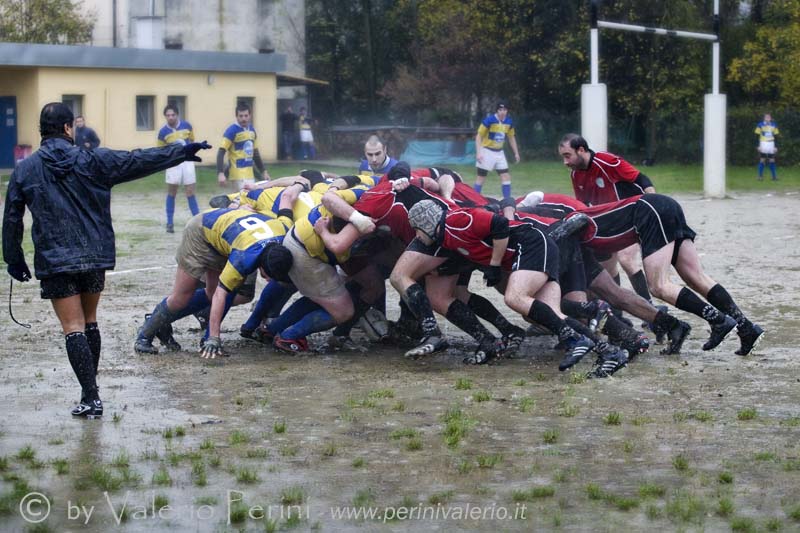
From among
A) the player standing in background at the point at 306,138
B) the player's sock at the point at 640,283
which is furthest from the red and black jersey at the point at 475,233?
the player standing in background at the point at 306,138

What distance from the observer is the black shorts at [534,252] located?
977 cm

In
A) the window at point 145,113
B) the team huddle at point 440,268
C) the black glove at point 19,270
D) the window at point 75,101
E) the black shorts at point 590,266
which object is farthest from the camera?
the window at point 145,113

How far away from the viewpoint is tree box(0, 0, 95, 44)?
51.4 meters

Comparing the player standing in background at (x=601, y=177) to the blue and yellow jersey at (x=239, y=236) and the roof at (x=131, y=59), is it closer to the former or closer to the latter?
the blue and yellow jersey at (x=239, y=236)

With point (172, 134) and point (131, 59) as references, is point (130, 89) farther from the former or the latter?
point (172, 134)

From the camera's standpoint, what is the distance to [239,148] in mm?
20641

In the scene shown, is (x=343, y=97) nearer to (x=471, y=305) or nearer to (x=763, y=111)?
(x=763, y=111)

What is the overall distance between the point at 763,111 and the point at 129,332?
3609cm

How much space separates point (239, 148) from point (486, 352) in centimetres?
1138

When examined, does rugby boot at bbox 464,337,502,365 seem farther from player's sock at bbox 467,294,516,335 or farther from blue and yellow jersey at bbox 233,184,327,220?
blue and yellow jersey at bbox 233,184,327,220

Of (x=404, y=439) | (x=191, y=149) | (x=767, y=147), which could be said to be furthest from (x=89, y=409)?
(x=767, y=147)

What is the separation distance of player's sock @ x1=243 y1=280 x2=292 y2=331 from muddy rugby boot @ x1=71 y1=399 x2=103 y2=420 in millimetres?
3047

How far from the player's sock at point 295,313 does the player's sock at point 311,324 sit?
0.14m

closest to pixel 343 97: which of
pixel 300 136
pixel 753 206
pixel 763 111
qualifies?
pixel 300 136
